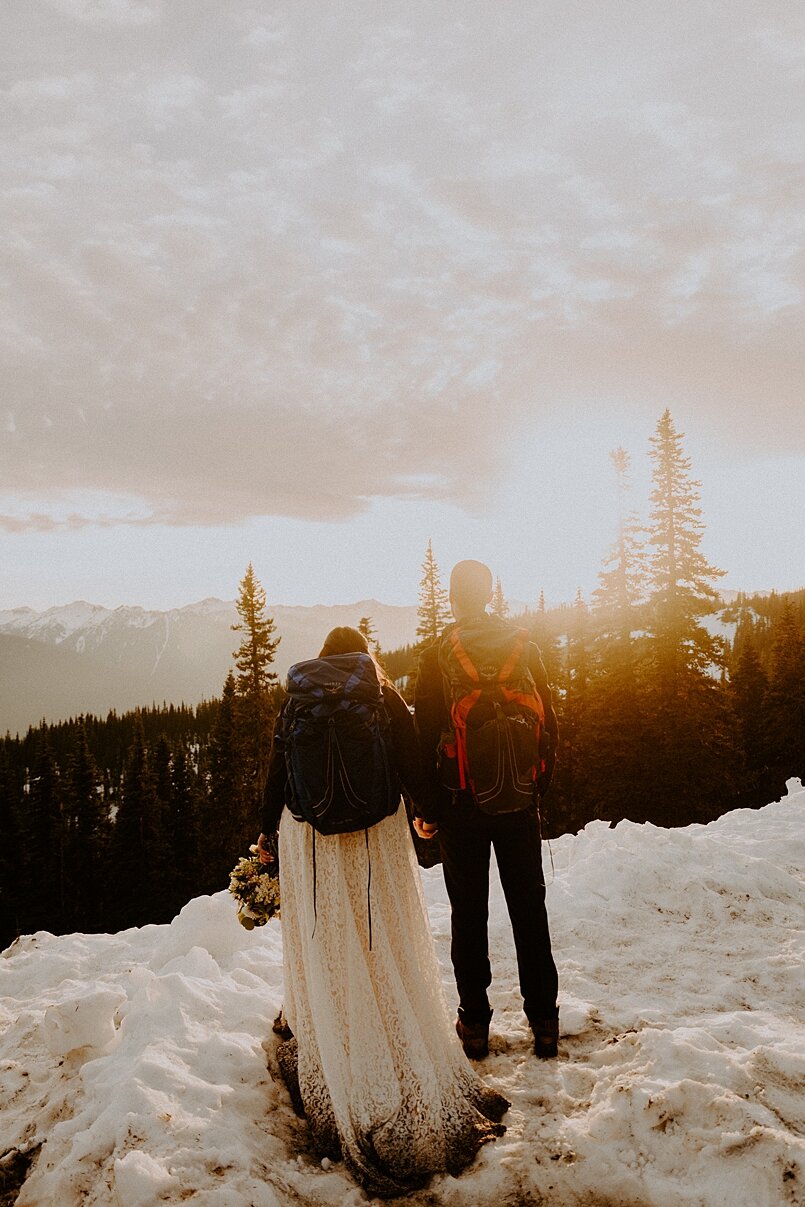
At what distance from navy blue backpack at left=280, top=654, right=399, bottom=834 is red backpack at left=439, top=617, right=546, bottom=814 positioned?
1.61ft

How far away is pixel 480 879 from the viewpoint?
4133 mm

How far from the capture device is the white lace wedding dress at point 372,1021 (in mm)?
3234

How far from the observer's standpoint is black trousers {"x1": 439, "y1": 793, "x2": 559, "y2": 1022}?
13.3ft

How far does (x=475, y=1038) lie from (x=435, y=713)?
220 centimetres

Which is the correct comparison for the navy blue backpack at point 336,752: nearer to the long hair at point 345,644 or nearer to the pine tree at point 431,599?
the long hair at point 345,644

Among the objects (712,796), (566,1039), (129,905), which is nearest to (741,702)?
(712,796)

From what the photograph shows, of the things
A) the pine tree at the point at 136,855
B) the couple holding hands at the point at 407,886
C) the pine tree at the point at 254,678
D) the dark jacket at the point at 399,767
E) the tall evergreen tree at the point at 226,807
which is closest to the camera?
the couple holding hands at the point at 407,886

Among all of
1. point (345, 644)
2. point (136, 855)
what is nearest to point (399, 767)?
point (345, 644)

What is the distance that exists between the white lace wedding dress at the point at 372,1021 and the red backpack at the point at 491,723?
54cm

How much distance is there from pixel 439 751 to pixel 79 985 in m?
4.77

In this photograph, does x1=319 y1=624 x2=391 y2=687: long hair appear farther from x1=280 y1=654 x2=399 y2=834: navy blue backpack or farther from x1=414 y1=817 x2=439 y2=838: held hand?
x1=414 y1=817 x2=439 y2=838: held hand

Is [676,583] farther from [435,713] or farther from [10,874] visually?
[10,874]

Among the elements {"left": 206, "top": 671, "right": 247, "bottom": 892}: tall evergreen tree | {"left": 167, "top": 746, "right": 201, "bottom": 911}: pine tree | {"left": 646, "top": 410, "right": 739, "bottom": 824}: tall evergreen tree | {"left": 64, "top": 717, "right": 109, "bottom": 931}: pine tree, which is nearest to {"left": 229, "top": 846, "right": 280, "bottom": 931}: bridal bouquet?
{"left": 646, "top": 410, "right": 739, "bottom": 824}: tall evergreen tree

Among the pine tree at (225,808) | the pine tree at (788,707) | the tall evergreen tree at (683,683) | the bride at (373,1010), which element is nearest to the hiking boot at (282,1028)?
the bride at (373,1010)
